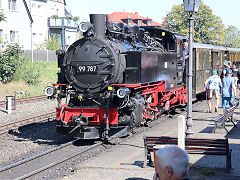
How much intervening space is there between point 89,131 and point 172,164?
6743 mm

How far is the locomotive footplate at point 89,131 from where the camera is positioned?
31.9 ft

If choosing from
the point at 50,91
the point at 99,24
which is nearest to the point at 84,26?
the point at 99,24

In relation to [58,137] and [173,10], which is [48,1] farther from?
[58,137]

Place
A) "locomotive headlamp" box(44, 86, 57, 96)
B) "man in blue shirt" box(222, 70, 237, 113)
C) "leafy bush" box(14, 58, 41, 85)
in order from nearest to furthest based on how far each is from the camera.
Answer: "locomotive headlamp" box(44, 86, 57, 96) → "man in blue shirt" box(222, 70, 237, 113) → "leafy bush" box(14, 58, 41, 85)

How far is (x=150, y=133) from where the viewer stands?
37.1 ft

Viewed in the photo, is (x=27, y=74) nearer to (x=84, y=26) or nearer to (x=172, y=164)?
(x=84, y=26)

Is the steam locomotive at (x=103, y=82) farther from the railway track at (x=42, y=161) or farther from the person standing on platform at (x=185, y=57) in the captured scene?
the person standing on platform at (x=185, y=57)

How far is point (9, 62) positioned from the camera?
2320cm

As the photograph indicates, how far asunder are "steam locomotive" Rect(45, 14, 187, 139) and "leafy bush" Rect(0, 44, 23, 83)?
41.9 feet

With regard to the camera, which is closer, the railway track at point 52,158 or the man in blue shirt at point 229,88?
the railway track at point 52,158

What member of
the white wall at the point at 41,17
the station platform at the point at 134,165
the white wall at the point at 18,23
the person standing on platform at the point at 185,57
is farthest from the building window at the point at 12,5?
the station platform at the point at 134,165

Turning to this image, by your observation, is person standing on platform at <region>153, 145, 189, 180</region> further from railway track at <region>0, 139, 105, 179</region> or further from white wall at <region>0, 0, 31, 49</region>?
white wall at <region>0, 0, 31, 49</region>

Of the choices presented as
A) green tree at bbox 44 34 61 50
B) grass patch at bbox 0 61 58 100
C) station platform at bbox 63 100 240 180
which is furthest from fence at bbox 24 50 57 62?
station platform at bbox 63 100 240 180

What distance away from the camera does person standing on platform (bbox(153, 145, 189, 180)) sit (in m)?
3.13
